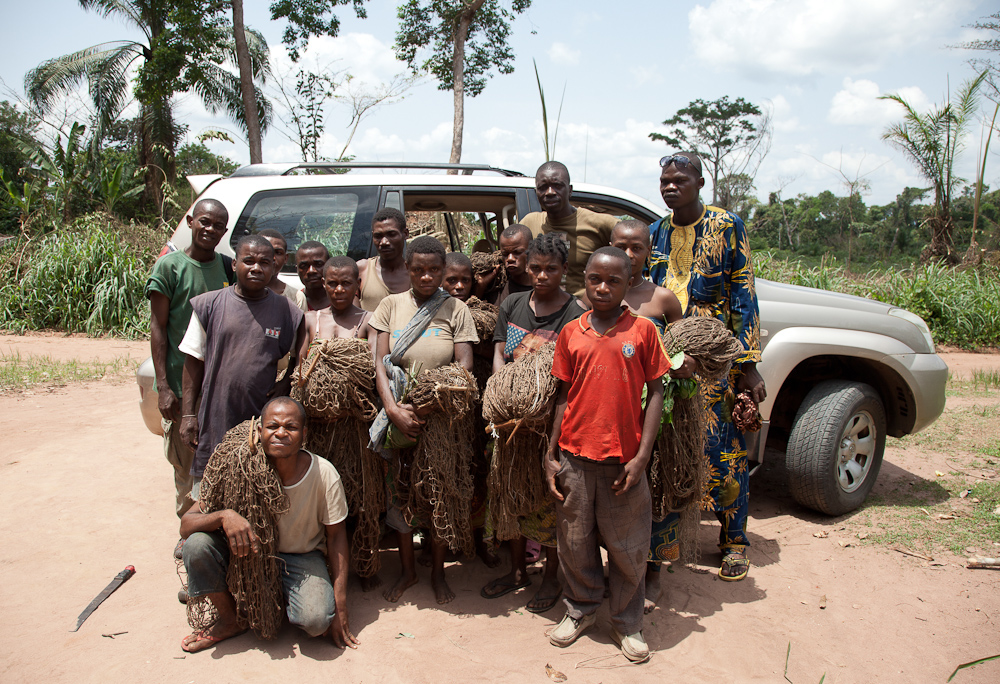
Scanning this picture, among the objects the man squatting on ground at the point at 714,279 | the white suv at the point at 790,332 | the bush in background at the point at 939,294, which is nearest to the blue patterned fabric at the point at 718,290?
the man squatting on ground at the point at 714,279

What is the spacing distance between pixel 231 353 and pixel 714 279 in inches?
94.5

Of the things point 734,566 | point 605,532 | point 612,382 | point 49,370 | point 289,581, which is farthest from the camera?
point 49,370

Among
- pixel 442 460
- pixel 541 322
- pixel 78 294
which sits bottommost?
A: pixel 442 460

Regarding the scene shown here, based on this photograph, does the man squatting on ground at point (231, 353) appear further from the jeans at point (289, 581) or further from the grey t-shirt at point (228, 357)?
the jeans at point (289, 581)

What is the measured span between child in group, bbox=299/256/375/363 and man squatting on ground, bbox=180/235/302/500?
24cm

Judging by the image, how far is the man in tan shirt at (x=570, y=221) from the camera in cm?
355

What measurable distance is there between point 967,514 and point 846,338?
4.72 feet

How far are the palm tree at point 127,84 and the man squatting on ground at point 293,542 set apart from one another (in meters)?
19.0

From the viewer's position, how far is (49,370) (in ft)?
26.6

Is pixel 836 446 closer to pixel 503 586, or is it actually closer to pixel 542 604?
pixel 542 604

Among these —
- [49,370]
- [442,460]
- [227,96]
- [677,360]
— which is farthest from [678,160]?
[227,96]

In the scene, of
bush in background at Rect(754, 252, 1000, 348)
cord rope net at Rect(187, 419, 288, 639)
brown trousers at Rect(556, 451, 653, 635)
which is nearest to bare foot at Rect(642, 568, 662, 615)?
brown trousers at Rect(556, 451, 653, 635)

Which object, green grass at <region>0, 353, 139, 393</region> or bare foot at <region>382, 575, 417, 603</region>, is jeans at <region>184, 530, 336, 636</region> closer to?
bare foot at <region>382, 575, 417, 603</region>

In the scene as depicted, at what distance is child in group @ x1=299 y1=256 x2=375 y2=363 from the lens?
10.5ft
